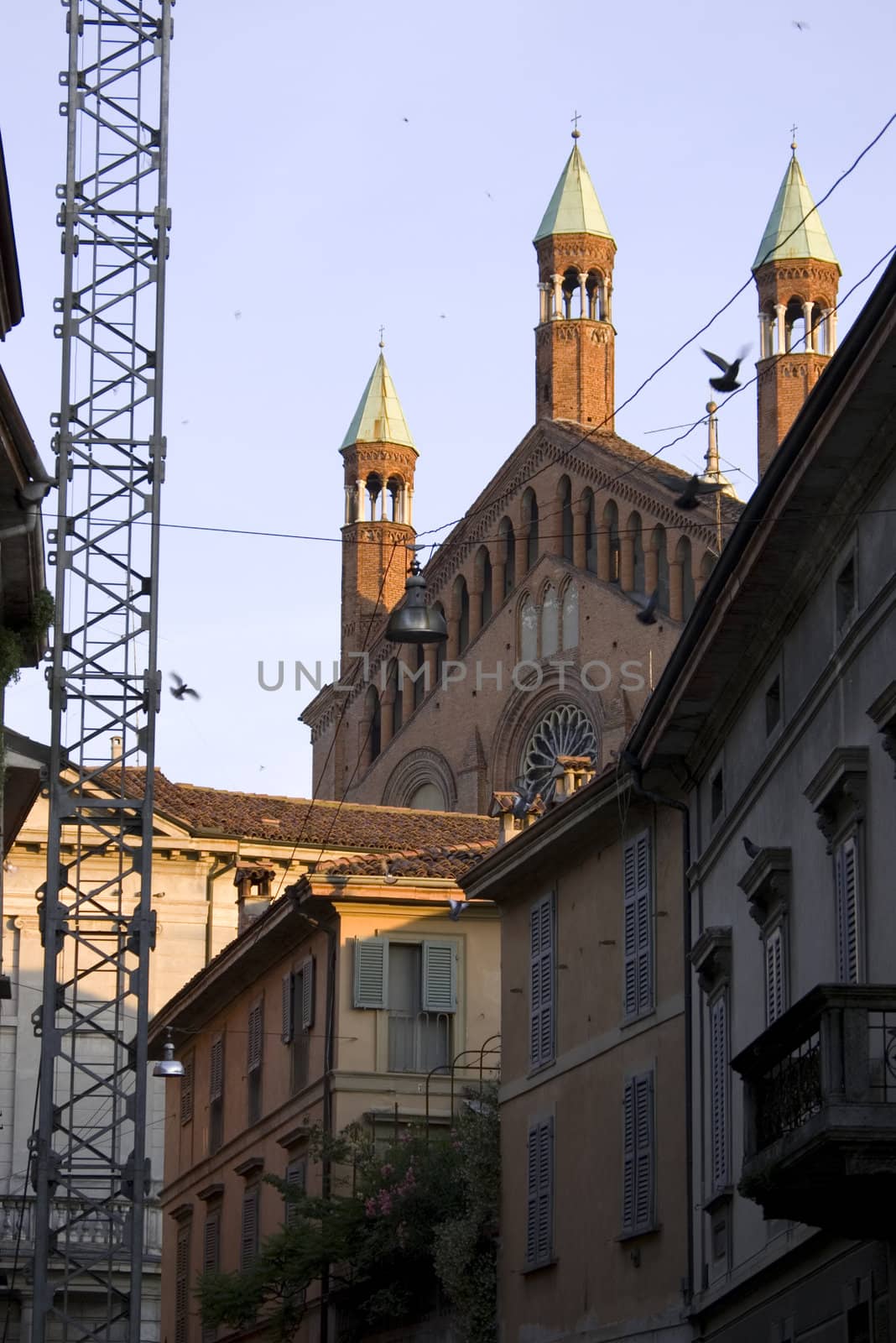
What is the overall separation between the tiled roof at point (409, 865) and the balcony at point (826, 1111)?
16.1m

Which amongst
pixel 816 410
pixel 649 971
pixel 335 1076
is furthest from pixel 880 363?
pixel 335 1076

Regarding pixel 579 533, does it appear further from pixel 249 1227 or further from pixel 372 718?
pixel 249 1227

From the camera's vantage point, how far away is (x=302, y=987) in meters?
31.4

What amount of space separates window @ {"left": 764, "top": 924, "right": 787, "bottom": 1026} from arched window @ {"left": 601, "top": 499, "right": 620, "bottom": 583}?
110ft

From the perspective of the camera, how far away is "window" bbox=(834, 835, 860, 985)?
1432 cm

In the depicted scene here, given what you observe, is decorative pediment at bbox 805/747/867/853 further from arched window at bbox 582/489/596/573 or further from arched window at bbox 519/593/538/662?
arched window at bbox 519/593/538/662

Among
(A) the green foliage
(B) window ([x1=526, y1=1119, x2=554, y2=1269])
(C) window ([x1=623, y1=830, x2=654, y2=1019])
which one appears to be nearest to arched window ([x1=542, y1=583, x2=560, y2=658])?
(A) the green foliage

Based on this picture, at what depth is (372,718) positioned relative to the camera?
194 feet

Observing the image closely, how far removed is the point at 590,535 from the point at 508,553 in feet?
10.9

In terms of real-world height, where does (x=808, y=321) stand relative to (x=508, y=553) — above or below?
above

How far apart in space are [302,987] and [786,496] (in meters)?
17.5

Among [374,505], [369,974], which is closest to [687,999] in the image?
[369,974]

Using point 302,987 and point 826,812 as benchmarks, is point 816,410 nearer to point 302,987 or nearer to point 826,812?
point 826,812

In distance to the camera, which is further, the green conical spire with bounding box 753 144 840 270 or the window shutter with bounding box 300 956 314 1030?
the green conical spire with bounding box 753 144 840 270
